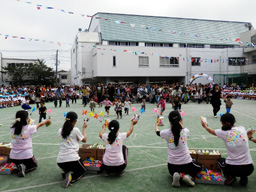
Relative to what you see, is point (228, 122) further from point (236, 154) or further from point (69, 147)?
point (69, 147)

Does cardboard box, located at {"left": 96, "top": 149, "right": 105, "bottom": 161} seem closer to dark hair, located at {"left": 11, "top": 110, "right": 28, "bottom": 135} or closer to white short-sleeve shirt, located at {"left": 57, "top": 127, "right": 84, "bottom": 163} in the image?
white short-sleeve shirt, located at {"left": 57, "top": 127, "right": 84, "bottom": 163}

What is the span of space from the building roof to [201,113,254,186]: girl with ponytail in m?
27.8

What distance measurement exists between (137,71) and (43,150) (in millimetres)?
25629

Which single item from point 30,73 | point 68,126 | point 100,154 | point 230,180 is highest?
point 30,73

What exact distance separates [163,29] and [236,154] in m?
30.5

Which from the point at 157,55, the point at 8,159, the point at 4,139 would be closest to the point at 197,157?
the point at 8,159

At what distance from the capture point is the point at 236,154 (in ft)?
12.7

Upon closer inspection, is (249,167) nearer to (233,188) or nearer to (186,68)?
(233,188)

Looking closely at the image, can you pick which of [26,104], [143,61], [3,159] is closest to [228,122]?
[3,159]

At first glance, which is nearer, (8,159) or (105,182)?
(105,182)

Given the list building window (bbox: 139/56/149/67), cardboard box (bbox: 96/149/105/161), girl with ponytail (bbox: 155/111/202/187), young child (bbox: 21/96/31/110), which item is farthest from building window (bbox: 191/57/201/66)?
girl with ponytail (bbox: 155/111/202/187)

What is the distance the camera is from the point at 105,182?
4.21m

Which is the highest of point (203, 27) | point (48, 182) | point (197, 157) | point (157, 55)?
point (203, 27)

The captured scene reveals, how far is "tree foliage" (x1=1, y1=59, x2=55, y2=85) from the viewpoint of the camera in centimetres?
3984
